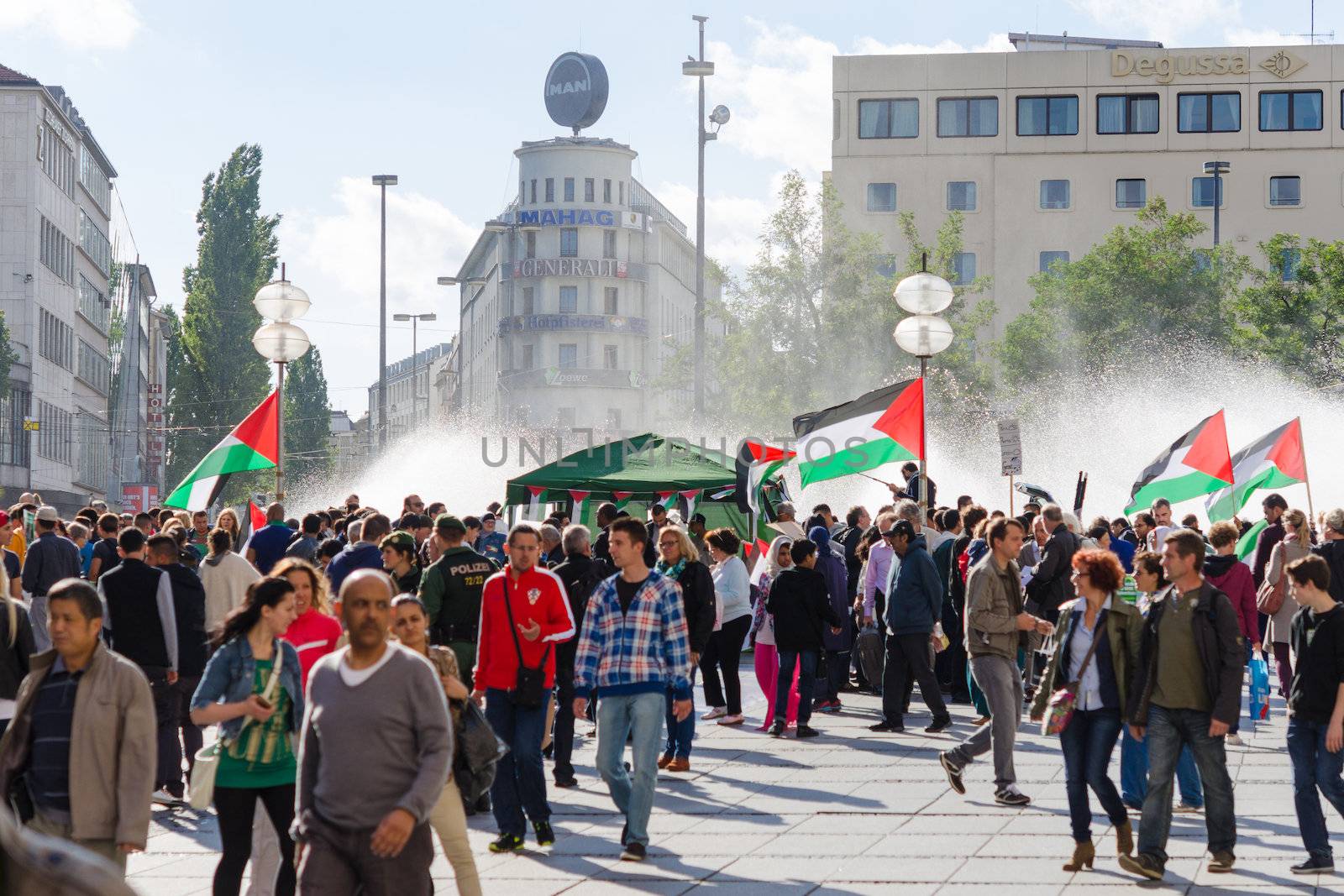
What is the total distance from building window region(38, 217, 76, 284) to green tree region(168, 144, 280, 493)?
17.8 feet

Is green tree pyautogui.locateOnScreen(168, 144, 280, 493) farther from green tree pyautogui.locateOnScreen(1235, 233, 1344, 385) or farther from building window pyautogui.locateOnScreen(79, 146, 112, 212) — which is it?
green tree pyautogui.locateOnScreen(1235, 233, 1344, 385)

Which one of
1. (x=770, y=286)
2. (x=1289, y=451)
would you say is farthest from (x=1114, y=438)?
(x=1289, y=451)

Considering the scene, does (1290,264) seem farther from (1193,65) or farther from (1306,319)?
(1306,319)

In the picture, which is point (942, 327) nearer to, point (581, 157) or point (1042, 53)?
point (1042, 53)

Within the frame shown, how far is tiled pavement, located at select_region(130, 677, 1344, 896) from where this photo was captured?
9055 millimetres

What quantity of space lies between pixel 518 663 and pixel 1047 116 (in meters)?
67.5

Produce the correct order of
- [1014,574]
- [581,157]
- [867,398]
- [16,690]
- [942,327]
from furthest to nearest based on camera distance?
[581,157]
[867,398]
[942,327]
[1014,574]
[16,690]

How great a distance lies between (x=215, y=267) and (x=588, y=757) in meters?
61.7

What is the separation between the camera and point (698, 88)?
52.9 metres

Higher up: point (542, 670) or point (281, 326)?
point (281, 326)

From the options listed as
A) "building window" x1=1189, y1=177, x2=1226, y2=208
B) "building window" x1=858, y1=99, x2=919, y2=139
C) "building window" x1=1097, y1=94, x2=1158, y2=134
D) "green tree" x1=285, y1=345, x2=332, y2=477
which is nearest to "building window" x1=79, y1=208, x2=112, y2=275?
"green tree" x1=285, y1=345, x2=332, y2=477

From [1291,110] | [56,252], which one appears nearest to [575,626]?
[1291,110]

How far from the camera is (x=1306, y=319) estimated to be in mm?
55094

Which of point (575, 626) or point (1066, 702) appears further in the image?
point (575, 626)
